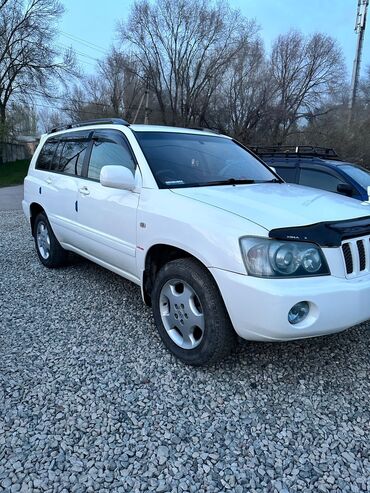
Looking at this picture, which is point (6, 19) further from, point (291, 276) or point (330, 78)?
point (291, 276)

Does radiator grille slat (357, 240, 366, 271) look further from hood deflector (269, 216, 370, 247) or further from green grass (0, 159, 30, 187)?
green grass (0, 159, 30, 187)

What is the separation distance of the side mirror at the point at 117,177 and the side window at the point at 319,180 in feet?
14.3

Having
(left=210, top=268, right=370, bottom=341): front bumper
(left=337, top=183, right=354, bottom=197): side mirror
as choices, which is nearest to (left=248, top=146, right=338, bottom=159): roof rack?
(left=337, top=183, right=354, bottom=197): side mirror

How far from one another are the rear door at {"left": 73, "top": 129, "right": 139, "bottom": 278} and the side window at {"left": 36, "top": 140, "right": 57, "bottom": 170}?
1.25 meters

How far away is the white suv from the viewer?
7.84 feet

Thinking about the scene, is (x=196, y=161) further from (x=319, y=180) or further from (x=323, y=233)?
(x=319, y=180)

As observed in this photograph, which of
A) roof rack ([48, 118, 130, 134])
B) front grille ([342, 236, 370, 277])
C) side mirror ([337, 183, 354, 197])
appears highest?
roof rack ([48, 118, 130, 134])

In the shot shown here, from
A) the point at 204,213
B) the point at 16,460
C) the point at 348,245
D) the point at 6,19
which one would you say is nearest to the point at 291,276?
the point at 348,245

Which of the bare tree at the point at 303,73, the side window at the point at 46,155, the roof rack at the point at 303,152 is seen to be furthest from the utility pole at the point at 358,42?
the side window at the point at 46,155

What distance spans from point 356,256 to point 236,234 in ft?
2.71

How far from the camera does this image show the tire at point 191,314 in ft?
8.66

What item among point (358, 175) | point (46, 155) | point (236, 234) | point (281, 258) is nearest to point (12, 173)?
point (46, 155)

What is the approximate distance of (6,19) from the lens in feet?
107

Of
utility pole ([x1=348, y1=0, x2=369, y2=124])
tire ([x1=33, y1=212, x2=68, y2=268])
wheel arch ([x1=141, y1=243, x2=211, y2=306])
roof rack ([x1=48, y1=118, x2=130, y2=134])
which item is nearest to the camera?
wheel arch ([x1=141, y1=243, x2=211, y2=306])
